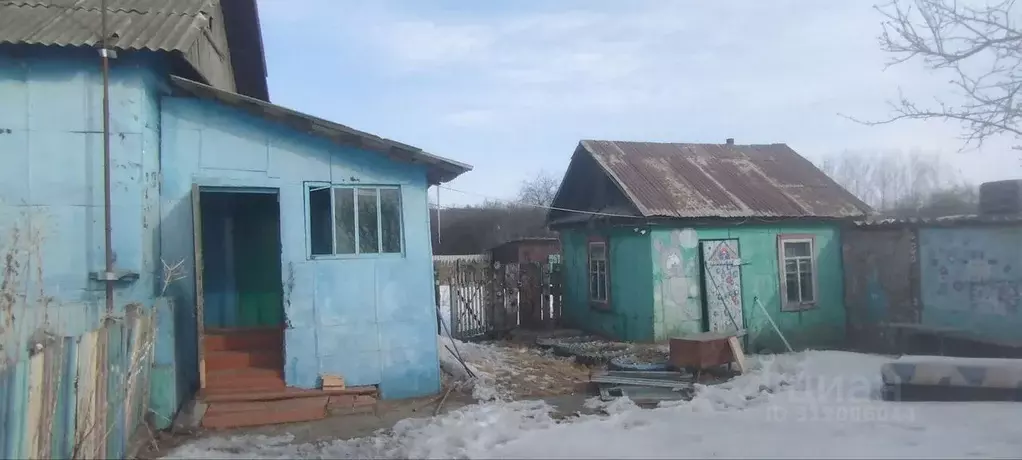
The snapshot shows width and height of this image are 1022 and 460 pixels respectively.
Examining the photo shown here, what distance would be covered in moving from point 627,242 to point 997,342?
6264 mm

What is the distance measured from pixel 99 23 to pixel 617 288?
32.4ft

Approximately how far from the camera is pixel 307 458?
683cm

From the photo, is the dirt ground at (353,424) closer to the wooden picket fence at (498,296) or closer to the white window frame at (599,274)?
the white window frame at (599,274)

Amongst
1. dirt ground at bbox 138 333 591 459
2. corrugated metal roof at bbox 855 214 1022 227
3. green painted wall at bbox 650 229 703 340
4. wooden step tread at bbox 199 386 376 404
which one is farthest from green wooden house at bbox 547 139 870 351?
wooden step tread at bbox 199 386 376 404

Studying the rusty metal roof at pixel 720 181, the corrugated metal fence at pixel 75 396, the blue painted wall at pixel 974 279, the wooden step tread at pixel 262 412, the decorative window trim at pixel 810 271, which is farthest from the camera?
the decorative window trim at pixel 810 271

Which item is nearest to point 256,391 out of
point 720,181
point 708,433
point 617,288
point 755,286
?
point 708,433

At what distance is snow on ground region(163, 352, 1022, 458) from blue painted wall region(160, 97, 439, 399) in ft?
4.25

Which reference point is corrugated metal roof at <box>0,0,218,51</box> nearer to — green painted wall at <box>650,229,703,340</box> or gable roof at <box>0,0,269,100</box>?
gable roof at <box>0,0,269,100</box>

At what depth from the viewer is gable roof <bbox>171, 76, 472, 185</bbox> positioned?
8445 mm

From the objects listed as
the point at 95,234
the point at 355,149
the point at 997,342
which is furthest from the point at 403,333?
the point at 997,342

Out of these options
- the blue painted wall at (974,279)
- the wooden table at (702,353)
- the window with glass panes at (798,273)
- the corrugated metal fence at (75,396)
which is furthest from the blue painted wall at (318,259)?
the blue painted wall at (974,279)

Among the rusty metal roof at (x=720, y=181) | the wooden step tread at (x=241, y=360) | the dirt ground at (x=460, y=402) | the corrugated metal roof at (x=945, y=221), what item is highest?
the rusty metal roof at (x=720, y=181)

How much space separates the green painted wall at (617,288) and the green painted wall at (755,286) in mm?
287

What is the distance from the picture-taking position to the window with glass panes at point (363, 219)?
9.02m
